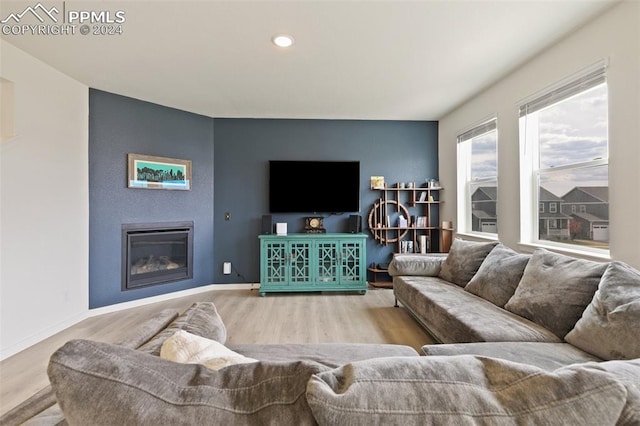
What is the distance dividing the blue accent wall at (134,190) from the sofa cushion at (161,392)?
3.49 m

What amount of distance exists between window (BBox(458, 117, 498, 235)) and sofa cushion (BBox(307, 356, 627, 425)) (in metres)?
3.22

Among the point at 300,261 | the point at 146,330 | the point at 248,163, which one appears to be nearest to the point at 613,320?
the point at 146,330

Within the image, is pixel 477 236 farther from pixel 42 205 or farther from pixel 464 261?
pixel 42 205

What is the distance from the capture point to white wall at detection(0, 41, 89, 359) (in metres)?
2.38

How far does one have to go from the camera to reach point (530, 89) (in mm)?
2645

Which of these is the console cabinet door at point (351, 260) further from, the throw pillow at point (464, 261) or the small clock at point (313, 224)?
the throw pillow at point (464, 261)

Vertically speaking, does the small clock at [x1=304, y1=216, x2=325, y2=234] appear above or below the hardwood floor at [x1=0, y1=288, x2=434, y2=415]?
above

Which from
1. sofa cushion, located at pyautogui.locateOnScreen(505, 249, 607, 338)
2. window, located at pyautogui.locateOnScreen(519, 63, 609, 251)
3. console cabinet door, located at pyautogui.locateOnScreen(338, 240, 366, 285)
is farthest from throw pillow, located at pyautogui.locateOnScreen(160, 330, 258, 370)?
console cabinet door, located at pyautogui.locateOnScreen(338, 240, 366, 285)

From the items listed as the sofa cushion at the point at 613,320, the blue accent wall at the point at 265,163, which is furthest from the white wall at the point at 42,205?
the sofa cushion at the point at 613,320

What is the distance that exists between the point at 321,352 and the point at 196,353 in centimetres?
72

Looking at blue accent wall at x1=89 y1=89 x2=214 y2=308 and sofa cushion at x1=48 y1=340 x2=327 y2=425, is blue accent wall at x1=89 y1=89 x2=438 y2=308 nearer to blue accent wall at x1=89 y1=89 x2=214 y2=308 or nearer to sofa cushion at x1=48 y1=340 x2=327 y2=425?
blue accent wall at x1=89 y1=89 x2=214 y2=308

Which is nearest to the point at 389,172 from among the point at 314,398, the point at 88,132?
the point at 88,132

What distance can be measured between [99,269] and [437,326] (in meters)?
3.67

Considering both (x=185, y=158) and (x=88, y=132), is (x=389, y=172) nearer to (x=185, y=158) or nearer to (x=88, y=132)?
(x=185, y=158)
